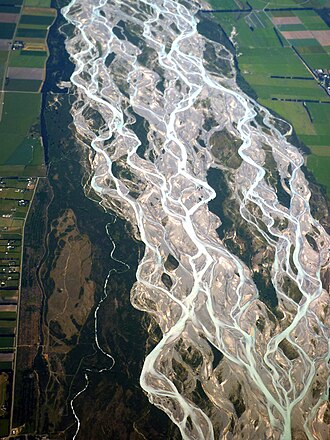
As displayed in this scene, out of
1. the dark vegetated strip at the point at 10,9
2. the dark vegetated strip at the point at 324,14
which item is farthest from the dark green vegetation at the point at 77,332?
the dark vegetated strip at the point at 324,14

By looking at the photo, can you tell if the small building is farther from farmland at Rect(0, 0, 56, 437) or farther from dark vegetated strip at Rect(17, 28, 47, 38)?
dark vegetated strip at Rect(17, 28, 47, 38)

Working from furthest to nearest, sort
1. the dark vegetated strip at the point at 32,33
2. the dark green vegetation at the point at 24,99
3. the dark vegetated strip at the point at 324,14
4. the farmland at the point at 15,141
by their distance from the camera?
the dark vegetated strip at the point at 324,14, the dark vegetated strip at the point at 32,33, the dark green vegetation at the point at 24,99, the farmland at the point at 15,141

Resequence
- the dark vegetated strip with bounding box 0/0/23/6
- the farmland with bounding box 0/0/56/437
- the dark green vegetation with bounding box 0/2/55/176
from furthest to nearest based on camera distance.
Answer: the dark vegetated strip with bounding box 0/0/23/6
the dark green vegetation with bounding box 0/2/55/176
the farmland with bounding box 0/0/56/437

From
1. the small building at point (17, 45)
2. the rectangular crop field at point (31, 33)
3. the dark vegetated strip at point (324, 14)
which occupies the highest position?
the dark vegetated strip at point (324, 14)

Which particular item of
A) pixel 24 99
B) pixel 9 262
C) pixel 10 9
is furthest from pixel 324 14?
pixel 9 262

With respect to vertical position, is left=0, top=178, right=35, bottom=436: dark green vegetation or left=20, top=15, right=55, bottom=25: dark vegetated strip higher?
Result: left=20, top=15, right=55, bottom=25: dark vegetated strip

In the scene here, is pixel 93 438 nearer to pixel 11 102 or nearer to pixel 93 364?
pixel 93 364

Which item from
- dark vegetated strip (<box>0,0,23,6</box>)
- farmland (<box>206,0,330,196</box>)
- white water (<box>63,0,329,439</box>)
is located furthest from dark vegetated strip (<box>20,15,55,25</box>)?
farmland (<box>206,0,330,196</box>)

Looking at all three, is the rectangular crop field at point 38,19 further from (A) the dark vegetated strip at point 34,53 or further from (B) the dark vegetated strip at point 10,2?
(A) the dark vegetated strip at point 34,53
